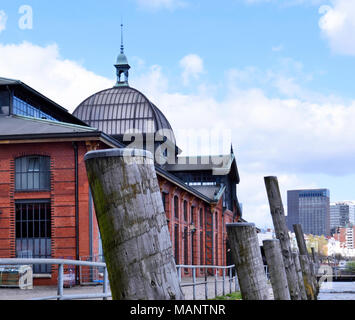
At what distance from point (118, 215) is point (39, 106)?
3306cm

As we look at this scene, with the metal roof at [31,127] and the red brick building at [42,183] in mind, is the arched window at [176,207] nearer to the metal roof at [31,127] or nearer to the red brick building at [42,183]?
the red brick building at [42,183]

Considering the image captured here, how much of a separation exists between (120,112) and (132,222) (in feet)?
163

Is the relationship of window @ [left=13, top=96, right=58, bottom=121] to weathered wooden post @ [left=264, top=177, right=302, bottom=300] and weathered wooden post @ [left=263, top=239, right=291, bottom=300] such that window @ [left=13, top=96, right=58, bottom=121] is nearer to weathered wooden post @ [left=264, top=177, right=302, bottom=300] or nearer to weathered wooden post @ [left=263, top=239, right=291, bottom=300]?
weathered wooden post @ [left=264, top=177, right=302, bottom=300]

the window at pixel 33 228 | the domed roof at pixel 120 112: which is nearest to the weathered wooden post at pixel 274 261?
the window at pixel 33 228

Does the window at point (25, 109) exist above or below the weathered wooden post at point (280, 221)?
above

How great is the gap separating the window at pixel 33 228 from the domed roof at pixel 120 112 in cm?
2258

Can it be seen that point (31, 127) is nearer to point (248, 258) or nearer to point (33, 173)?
point (33, 173)

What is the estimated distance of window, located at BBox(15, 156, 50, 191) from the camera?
27406 millimetres

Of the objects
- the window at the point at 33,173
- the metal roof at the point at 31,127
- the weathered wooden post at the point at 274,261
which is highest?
the metal roof at the point at 31,127

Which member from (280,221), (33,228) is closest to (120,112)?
(33,228)

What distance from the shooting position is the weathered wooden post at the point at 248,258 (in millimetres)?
6598

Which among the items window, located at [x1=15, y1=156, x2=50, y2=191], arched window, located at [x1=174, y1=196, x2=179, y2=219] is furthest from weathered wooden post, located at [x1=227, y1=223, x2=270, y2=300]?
arched window, located at [x1=174, y1=196, x2=179, y2=219]

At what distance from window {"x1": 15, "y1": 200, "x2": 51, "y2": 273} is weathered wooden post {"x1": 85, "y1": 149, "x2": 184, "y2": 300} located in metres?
25.2

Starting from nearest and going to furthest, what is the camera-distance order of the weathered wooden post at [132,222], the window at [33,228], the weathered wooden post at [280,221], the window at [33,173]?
the weathered wooden post at [132,222], the weathered wooden post at [280,221], the window at [33,228], the window at [33,173]
